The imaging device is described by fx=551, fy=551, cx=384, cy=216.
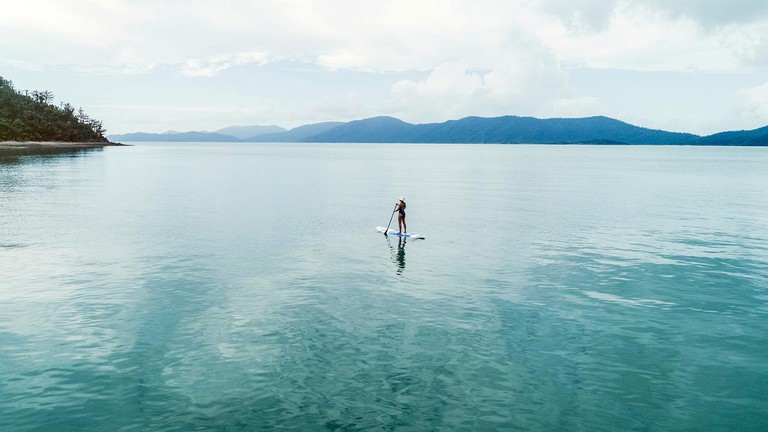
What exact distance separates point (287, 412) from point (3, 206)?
184 ft

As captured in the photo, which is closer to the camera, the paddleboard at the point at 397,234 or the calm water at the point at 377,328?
the calm water at the point at 377,328

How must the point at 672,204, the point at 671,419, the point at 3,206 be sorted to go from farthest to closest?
the point at 672,204, the point at 3,206, the point at 671,419

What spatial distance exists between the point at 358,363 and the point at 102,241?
1152 inches

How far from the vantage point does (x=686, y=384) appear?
59.6 feet

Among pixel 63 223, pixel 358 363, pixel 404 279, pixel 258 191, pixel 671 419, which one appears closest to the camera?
pixel 671 419

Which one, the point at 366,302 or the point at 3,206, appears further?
the point at 3,206

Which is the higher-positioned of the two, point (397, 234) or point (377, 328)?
point (397, 234)

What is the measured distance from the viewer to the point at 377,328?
23000 mm

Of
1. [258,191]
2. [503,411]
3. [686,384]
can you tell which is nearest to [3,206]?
[258,191]

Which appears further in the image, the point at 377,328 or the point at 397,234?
the point at 397,234

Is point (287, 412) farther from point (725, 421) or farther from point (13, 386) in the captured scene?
point (725, 421)

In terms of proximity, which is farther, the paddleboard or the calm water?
the paddleboard

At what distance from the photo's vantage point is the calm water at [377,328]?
16375 millimetres

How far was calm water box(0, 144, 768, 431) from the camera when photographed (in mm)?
16375
